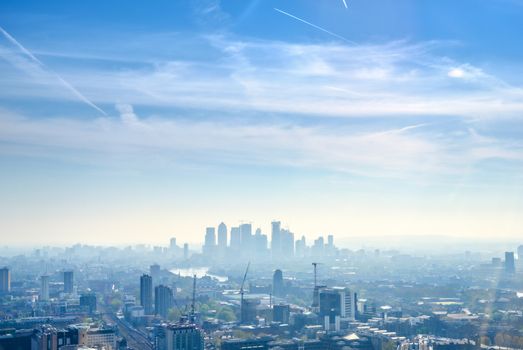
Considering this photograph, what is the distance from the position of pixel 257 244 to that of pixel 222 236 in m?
5.85

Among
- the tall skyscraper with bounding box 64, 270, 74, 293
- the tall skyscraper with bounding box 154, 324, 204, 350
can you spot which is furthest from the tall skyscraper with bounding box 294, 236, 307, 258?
the tall skyscraper with bounding box 154, 324, 204, 350

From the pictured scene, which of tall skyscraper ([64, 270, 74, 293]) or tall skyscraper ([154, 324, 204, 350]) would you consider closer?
tall skyscraper ([154, 324, 204, 350])

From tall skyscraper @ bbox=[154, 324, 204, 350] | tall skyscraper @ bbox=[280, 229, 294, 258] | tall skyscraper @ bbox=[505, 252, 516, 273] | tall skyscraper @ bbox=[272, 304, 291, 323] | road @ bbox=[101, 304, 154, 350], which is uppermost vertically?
tall skyscraper @ bbox=[280, 229, 294, 258]

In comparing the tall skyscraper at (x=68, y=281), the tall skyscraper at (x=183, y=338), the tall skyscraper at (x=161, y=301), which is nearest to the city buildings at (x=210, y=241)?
the tall skyscraper at (x=68, y=281)

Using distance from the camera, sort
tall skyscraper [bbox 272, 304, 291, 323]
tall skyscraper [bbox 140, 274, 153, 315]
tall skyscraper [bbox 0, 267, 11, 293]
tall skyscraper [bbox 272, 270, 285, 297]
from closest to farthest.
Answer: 1. tall skyscraper [bbox 272, 304, 291, 323]
2. tall skyscraper [bbox 140, 274, 153, 315]
3. tall skyscraper [bbox 272, 270, 285, 297]
4. tall skyscraper [bbox 0, 267, 11, 293]

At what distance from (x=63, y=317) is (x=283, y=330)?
11978 mm

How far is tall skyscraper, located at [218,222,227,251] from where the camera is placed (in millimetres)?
90250

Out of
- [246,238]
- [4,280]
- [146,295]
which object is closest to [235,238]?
[246,238]

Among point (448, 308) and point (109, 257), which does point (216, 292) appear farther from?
point (109, 257)

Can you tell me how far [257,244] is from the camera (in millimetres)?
88438

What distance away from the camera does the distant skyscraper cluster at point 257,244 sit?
87812mm

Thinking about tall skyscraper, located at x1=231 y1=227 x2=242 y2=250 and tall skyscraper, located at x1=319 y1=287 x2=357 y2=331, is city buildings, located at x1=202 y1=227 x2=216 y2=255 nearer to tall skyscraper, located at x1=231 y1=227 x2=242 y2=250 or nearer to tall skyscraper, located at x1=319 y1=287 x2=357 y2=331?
tall skyscraper, located at x1=231 y1=227 x2=242 y2=250

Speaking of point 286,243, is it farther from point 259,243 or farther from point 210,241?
point 210,241

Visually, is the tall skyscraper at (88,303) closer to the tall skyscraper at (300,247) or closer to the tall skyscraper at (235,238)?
the tall skyscraper at (235,238)
